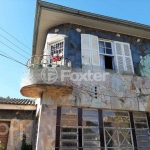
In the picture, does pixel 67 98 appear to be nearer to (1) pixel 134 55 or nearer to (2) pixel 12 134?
(2) pixel 12 134

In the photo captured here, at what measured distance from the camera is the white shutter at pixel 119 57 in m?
8.39

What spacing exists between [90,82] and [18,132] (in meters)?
4.67

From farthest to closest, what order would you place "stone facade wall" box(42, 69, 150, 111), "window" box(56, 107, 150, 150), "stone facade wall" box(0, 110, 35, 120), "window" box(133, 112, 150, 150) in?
"stone facade wall" box(0, 110, 35, 120), "window" box(133, 112, 150, 150), "stone facade wall" box(42, 69, 150, 111), "window" box(56, 107, 150, 150)

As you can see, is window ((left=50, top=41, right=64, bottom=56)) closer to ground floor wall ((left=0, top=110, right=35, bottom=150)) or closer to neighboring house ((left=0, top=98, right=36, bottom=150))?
neighboring house ((left=0, top=98, right=36, bottom=150))

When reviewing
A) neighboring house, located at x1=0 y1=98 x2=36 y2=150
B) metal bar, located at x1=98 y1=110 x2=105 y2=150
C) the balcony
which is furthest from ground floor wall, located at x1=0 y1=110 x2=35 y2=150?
metal bar, located at x1=98 y1=110 x2=105 y2=150

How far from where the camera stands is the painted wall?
26.3ft

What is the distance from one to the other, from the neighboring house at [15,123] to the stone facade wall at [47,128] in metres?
2.54

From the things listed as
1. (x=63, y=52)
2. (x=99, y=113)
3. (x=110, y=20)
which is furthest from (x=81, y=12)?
(x=99, y=113)

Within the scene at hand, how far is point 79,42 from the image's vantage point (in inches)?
331

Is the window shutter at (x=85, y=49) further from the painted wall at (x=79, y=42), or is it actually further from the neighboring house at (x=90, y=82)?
the painted wall at (x=79, y=42)

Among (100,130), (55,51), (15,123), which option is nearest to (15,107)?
(15,123)

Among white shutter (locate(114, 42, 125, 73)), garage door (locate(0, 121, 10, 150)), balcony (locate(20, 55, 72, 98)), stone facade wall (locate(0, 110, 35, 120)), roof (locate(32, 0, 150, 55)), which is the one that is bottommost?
garage door (locate(0, 121, 10, 150))

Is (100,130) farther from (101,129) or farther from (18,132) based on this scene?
(18,132)

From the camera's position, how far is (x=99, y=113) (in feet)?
23.6
